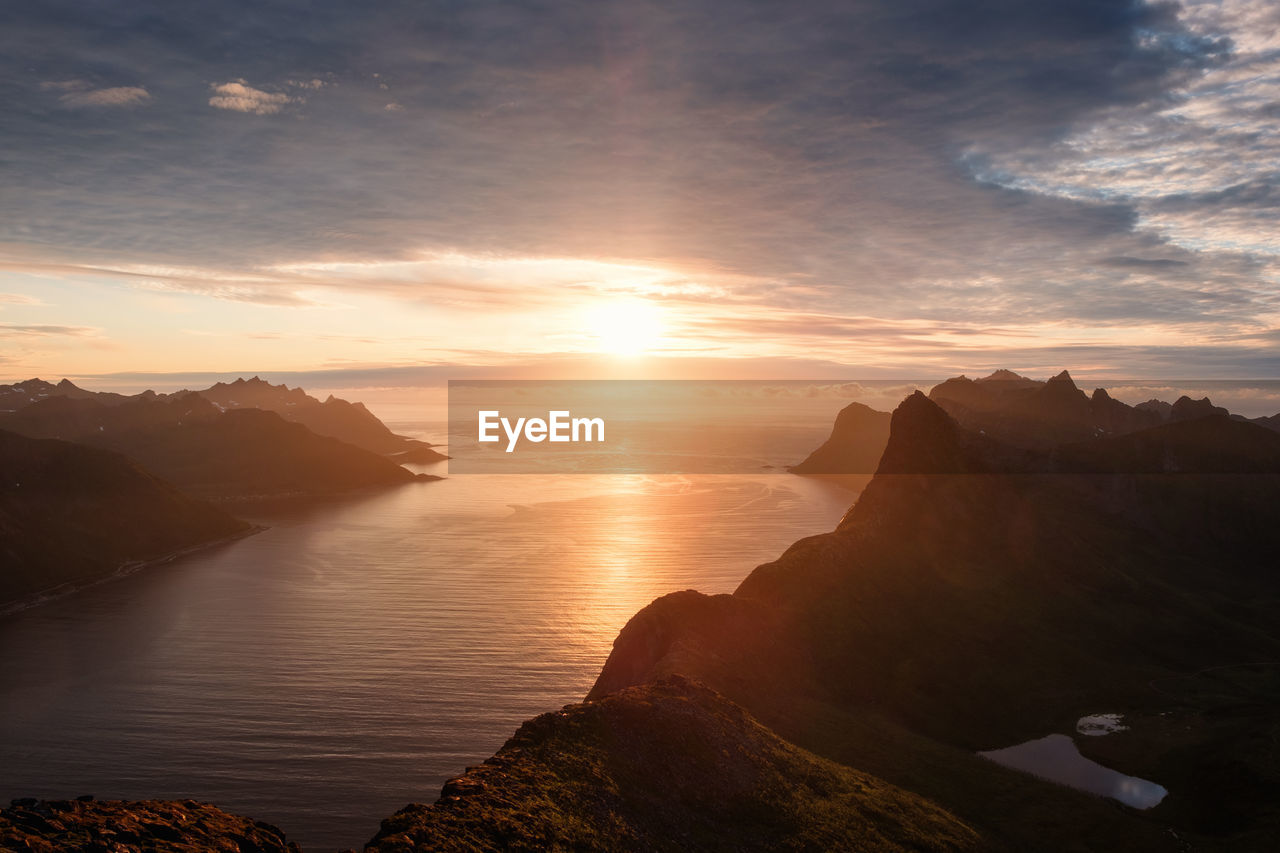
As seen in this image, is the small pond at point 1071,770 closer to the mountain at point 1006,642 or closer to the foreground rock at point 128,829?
the mountain at point 1006,642

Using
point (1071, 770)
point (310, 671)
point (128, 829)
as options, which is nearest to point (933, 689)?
point (1071, 770)

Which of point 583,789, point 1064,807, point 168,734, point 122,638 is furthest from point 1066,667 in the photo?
point 122,638

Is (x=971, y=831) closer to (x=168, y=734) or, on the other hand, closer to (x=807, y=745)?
(x=807, y=745)

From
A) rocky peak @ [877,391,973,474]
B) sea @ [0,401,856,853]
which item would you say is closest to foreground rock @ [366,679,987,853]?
sea @ [0,401,856,853]

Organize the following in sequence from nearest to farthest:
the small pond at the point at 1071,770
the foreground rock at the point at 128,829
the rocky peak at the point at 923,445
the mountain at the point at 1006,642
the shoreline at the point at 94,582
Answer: the foreground rock at the point at 128,829, the mountain at the point at 1006,642, the small pond at the point at 1071,770, the rocky peak at the point at 923,445, the shoreline at the point at 94,582

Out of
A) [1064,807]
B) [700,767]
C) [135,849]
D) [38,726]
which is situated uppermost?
[135,849]

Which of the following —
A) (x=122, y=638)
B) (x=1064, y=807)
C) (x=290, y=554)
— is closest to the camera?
(x=1064, y=807)

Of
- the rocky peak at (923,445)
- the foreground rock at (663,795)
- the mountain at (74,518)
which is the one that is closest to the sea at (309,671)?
the mountain at (74,518)
